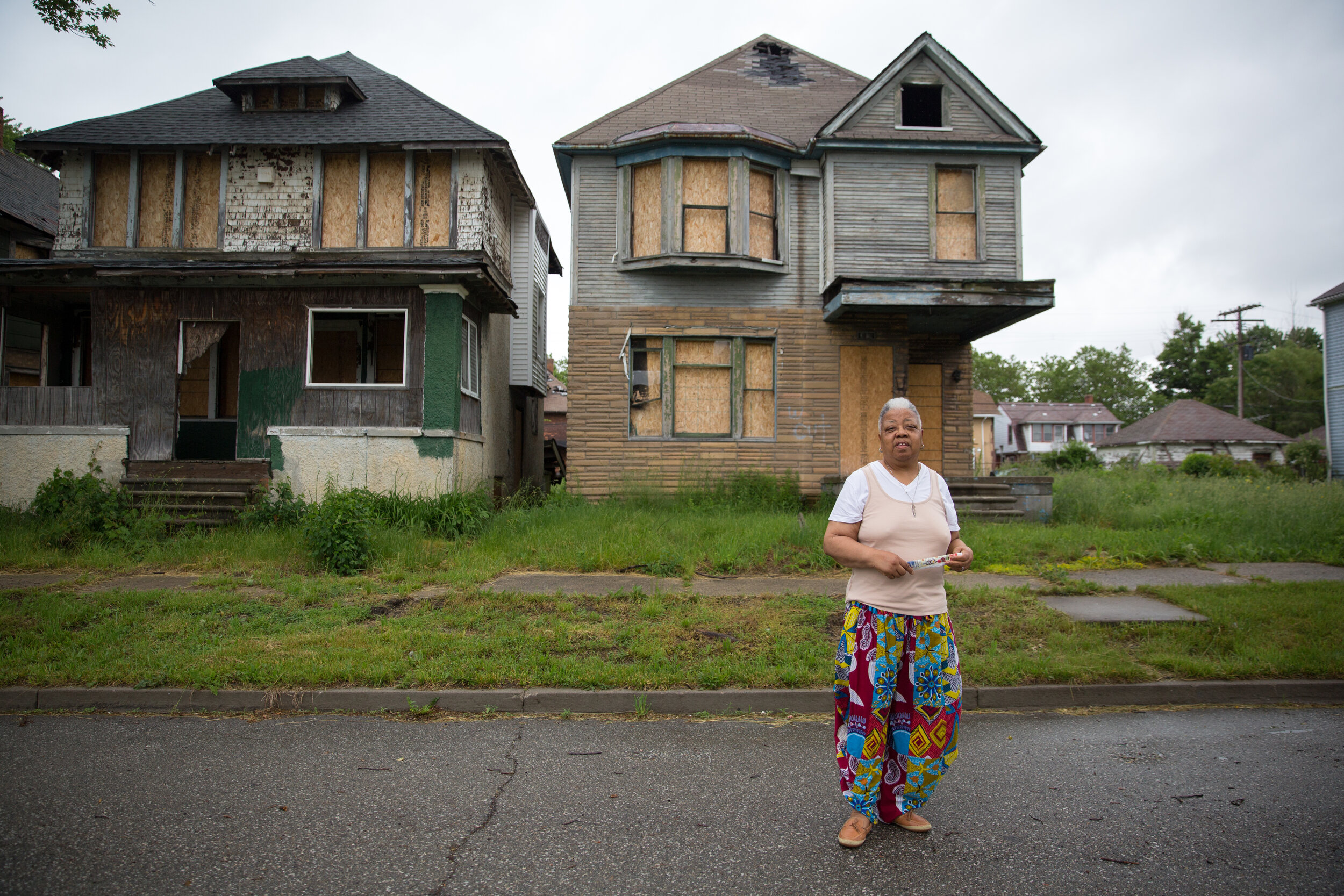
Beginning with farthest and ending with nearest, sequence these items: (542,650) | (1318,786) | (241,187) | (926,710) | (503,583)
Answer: (241,187), (503,583), (542,650), (1318,786), (926,710)

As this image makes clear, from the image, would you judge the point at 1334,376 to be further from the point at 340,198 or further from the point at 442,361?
the point at 340,198

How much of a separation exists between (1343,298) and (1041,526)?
2177 centimetres

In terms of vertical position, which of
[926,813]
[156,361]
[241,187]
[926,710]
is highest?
[241,187]

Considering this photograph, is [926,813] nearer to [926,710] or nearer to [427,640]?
[926,710]

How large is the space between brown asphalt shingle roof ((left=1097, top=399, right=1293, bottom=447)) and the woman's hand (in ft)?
155

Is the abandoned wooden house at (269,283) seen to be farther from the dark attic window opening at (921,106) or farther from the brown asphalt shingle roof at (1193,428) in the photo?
the brown asphalt shingle roof at (1193,428)

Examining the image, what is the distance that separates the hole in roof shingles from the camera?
16719mm

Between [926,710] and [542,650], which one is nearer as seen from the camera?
[926,710]

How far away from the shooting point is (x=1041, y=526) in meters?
11.9

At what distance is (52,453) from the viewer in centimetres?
1245

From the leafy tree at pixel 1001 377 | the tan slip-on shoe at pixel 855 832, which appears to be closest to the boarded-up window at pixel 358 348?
the tan slip-on shoe at pixel 855 832

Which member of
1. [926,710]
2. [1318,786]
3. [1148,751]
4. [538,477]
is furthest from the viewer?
[538,477]

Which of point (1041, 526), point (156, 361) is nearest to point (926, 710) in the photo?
point (1041, 526)

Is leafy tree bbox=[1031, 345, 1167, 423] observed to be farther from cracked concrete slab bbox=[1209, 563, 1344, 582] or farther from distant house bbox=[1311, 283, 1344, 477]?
cracked concrete slab bbox=[1209, 563, 1344, 582]
